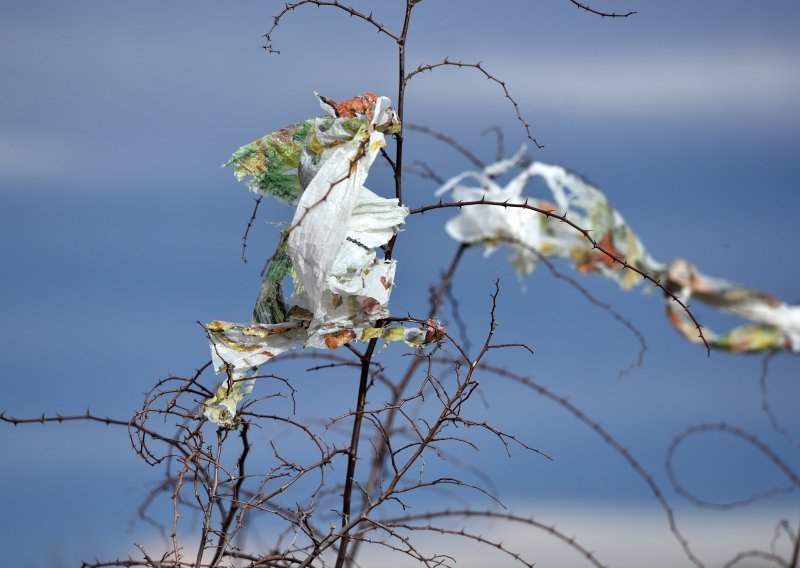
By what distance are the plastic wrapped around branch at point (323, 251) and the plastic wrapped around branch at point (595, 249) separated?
0.99 m

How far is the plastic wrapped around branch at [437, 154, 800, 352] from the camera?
2254mm

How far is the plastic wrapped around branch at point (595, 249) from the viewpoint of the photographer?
225 centimetres

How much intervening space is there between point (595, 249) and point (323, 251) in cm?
121

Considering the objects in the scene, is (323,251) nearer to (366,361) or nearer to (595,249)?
(366,361)

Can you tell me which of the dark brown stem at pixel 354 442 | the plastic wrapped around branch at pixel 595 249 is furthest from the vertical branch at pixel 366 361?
the plastic wrapped around branch at pixel 595 249

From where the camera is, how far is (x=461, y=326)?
2113mm

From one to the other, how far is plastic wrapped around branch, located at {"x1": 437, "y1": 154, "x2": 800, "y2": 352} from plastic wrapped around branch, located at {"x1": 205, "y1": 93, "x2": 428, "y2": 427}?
987 mm

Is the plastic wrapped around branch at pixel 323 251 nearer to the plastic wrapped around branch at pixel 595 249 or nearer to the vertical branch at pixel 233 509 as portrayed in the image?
the vertical branch at pixel 233 509

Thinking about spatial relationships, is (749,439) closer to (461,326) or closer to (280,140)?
(461,326)

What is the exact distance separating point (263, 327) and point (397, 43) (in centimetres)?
45

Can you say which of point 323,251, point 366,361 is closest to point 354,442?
point 366,361

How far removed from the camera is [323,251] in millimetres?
1182

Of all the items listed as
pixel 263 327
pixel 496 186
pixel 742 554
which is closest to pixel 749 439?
pixel 742 554

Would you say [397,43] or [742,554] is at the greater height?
[397,43]
